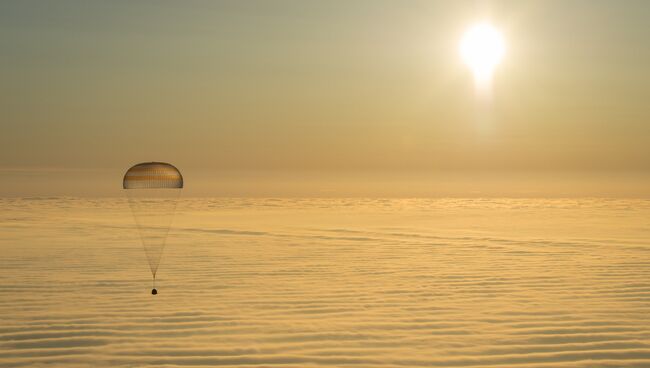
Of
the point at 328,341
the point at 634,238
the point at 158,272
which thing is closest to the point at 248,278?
the point at 158,272

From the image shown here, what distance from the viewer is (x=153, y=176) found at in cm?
1146

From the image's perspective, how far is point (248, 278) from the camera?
12.3 meters

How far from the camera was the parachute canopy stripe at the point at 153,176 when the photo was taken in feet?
37.6

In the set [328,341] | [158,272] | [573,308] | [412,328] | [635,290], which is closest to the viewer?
[328,341]

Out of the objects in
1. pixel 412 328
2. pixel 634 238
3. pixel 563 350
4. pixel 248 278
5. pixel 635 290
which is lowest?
pixel 563 350

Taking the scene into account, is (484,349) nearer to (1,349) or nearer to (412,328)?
(412,328)

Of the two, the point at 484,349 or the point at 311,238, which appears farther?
the point at 311,238

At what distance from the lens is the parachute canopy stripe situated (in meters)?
11.5

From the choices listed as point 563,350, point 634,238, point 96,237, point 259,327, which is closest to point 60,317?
point 259,327

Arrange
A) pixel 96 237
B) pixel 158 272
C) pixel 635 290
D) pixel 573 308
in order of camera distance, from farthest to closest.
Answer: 1. pixel 96 237
2. pixel 158 272
3. pixel 635 290
4. pixel 573 308

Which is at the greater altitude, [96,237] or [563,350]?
[96,237]

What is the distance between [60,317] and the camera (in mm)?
8719

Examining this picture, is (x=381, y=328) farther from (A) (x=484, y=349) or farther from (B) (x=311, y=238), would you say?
(B) (x=311, y=238)

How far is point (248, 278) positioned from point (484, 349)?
597 centimetres
